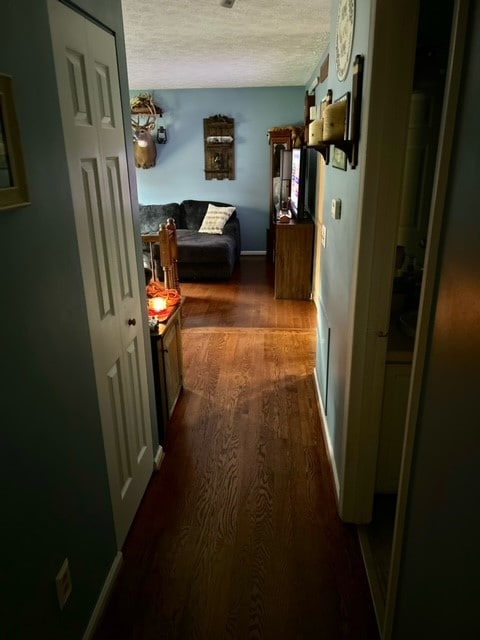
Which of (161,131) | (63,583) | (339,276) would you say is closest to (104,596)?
(63,583)

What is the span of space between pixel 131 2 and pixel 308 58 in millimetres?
2350

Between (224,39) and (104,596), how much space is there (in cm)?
388

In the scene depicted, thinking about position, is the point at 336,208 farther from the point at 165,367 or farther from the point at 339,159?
the point at 165,367

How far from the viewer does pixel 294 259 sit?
198 inches

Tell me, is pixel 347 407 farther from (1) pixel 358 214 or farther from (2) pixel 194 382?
(2) pixel 194 382

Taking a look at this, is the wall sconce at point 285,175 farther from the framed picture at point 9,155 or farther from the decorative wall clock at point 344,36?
the framed picture at point 9,155

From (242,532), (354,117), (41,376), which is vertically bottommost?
(242,532)

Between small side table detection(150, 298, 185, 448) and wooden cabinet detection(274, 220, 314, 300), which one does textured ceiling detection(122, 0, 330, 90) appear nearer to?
→ wooden cabinet detection(274, 220, 314, 300)

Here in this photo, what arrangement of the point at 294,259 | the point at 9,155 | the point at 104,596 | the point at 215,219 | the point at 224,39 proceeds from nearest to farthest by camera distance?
1. the point at 9,155
2. the point at 104,596
3. the point at 224,39
4. the point at 294,259
5. the point at 215,219

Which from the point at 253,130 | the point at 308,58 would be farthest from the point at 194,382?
the point at 253,130

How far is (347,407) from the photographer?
1896mm

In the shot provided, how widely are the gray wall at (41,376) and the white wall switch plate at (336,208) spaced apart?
49.2 inches

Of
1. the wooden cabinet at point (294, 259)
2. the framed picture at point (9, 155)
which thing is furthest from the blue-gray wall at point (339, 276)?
the wooden cabinet at point (294, 259)

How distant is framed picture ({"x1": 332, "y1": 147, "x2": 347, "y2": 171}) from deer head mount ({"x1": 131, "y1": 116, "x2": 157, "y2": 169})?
5.07 m
